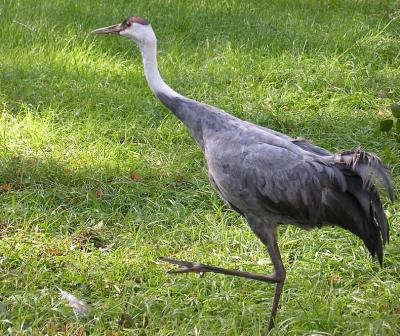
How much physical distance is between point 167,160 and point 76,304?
1.84m

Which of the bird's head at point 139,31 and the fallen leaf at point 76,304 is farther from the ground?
the bird's head at point 139,31

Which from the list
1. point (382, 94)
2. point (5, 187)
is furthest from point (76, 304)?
point (382, 94)

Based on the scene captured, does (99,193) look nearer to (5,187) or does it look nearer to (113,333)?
(5,187)

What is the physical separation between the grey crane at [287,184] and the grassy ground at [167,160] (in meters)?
0.32

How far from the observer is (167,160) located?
557cm

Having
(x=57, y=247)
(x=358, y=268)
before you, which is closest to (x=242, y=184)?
(x=358, y=268)

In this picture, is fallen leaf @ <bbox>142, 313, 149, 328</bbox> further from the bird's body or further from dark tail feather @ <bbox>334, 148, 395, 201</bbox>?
dark tail feather @ <bbox>334, 148, 395, 201</bbox>

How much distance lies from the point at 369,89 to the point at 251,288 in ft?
10.1

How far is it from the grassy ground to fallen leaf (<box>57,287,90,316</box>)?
0.05m

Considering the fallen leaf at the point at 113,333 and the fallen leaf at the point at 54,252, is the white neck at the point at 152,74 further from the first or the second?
the fallen leaf at the point at 113,333

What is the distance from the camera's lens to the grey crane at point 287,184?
370 centimetres

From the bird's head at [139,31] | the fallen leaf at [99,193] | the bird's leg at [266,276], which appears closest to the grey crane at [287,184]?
the bird's leg at [266,276]

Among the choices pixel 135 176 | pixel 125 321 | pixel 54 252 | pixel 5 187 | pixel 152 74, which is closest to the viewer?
pixel 125 321

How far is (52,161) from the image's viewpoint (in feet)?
17.4
